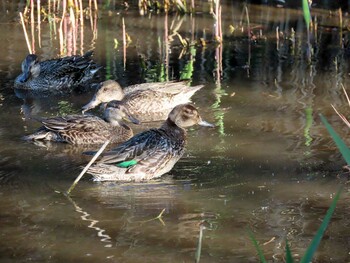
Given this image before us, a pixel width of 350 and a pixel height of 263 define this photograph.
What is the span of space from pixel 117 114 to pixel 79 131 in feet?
1.99

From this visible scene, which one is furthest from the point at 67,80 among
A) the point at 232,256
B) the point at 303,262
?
the point at 303,262

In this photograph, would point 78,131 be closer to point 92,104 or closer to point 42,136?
point 42,136

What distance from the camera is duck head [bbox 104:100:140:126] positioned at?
32.7ft

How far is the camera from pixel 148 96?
11.0 meters

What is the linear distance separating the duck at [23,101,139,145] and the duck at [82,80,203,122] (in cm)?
96

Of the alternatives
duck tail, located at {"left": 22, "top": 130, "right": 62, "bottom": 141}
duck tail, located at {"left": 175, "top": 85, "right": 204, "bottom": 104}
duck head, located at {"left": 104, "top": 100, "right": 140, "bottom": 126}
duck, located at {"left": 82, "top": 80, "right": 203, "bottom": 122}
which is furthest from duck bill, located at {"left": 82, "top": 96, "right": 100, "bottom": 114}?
duck tail, located at {"left": 22, "top": 130, "right": 62, "bottom": 141}

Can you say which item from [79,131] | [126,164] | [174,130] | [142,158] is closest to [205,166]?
[174,130]

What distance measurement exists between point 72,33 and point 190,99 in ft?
10.9

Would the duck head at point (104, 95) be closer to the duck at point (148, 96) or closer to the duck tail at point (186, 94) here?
the duck at point (148, 96)

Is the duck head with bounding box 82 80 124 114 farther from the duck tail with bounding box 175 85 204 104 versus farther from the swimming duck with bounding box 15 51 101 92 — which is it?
the swimming duck with bounding box 15 51 101 92

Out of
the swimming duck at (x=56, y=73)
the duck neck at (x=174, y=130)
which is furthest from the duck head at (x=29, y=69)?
the duck neck at (x=174, y=130)

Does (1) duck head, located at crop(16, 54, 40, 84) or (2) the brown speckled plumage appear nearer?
(2) the brown speckled plumage

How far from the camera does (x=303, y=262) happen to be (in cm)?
416

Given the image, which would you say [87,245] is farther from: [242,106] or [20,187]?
[242,106]
